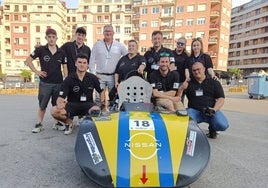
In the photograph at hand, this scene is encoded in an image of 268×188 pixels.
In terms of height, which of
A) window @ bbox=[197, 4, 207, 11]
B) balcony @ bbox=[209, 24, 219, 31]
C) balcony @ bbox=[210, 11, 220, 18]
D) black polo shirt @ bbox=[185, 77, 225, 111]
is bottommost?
black polo shirt @ bbox=[185, 77, 225, 111]

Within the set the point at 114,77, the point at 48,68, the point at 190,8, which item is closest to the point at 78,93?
the point at 48,68

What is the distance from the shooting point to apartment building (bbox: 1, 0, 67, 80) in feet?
170

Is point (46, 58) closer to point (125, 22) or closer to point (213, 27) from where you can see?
point (213, 27)

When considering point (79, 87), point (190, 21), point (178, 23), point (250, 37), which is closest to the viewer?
point (79, 87)

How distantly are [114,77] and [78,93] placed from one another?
105 cm

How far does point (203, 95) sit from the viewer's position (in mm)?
5098

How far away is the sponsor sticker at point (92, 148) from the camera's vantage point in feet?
8.75

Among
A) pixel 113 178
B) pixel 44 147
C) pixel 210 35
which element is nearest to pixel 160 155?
pixel 113 178

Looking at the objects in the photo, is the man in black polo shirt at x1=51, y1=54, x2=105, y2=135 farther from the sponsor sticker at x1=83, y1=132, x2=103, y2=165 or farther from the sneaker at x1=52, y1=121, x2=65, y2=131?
the sponsor sticker at x1=83, y1=132, x2=103, y2=165

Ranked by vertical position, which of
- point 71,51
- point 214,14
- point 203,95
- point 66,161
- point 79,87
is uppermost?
point 214,14

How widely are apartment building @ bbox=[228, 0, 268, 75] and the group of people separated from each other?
223 feet

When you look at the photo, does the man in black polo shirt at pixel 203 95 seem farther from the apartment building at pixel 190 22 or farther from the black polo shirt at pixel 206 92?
the apartment building at pixel 190 22

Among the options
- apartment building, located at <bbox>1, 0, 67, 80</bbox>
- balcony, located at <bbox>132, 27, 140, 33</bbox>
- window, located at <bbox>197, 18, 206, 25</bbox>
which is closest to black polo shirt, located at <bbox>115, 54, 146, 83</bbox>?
window, located at <bbox>197, 18, 206, 25</bbox>

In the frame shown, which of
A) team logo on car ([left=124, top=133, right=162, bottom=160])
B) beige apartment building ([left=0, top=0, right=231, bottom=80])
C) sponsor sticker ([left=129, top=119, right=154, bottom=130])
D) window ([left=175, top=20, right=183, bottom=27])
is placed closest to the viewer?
team logo on car ([left=124, top=133, right=162, bottom=160])
